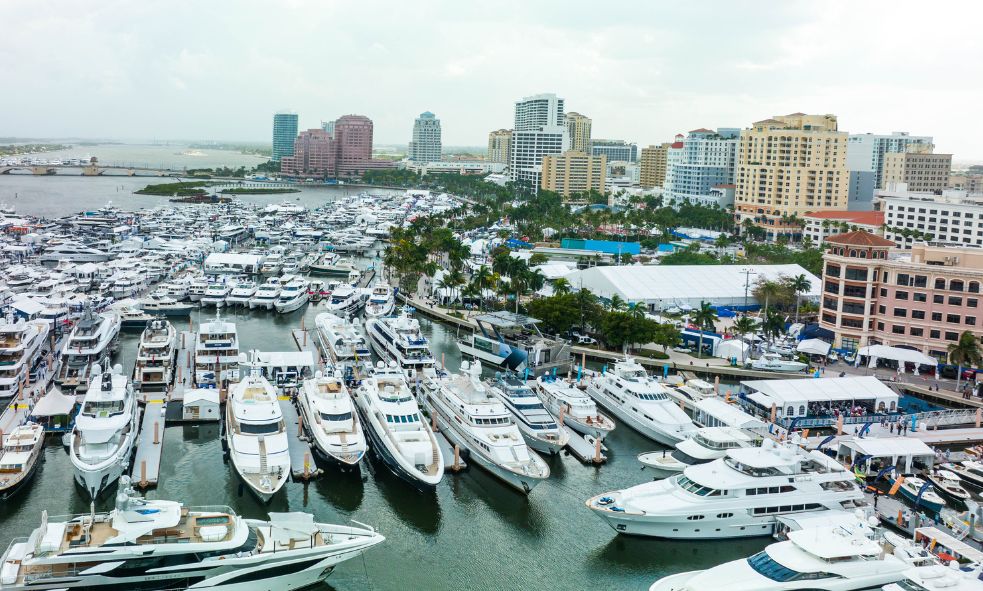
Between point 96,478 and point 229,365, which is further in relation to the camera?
point 229,365

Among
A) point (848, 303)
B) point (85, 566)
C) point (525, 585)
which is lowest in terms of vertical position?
point (525, 585)

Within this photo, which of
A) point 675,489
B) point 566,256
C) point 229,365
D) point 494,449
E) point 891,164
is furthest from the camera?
point 891,164

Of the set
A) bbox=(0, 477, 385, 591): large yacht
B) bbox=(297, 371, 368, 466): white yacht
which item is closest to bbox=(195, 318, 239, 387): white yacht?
bbox=(297, 371, 368, 466): white yacht

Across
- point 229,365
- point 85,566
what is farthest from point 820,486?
point 229,365

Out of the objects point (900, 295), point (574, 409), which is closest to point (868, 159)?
point (900, 295)

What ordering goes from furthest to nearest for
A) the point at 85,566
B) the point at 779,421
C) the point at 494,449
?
the point at 779,421, the point at 494,449, the point at 85,566

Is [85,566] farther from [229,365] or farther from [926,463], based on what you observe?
[926,463]

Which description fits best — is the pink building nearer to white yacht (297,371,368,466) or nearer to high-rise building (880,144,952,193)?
white yacht (297,371,368,466)

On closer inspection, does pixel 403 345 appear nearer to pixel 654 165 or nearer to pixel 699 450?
pixel 699 450
